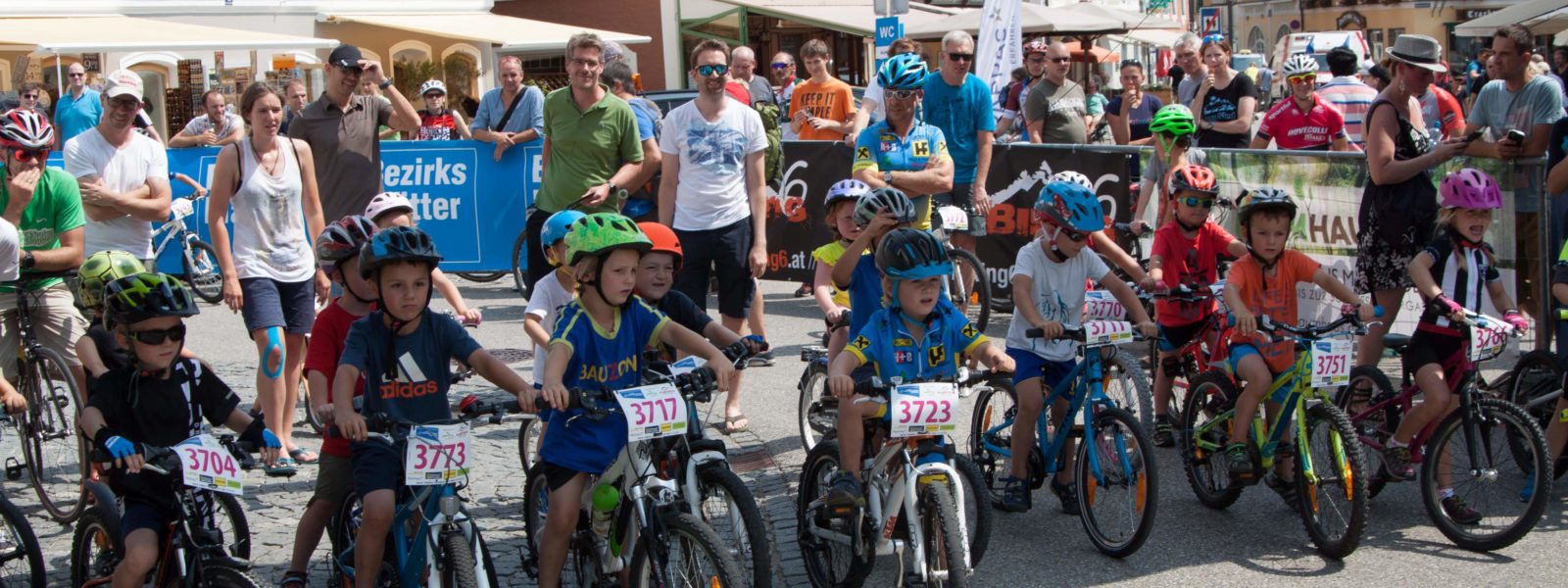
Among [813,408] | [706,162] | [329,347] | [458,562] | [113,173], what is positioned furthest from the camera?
[706,162]

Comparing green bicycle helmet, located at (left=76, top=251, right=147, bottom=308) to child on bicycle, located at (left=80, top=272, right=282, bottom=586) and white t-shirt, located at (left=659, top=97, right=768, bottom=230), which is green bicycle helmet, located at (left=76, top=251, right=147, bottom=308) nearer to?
child on bicycle, located at (left=80, top=272, right=282, bottom=586)

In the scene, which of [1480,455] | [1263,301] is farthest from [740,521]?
[1480,455]

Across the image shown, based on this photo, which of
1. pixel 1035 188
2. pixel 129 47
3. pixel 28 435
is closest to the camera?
pixel 28 435

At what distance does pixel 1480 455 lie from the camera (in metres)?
6.34

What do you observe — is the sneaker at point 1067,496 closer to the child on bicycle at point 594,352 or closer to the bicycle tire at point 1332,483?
the bicycle tire at point 1332,483

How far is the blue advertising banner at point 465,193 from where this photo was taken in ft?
46.0

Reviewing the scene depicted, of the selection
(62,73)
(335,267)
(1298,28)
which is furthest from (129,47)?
(1298,28)

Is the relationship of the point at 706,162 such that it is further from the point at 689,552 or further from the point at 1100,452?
the point at 689,552

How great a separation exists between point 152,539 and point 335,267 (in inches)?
54.9

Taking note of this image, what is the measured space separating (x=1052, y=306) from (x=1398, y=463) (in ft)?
4.97

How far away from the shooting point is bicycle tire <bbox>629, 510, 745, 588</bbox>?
4809 mm

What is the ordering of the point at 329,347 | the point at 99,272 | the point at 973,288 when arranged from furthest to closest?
the point at 973,288
the point at 99,272
the point at 329,347

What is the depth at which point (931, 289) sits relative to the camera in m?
5.81

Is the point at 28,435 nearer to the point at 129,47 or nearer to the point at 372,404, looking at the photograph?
the point at 372,404
